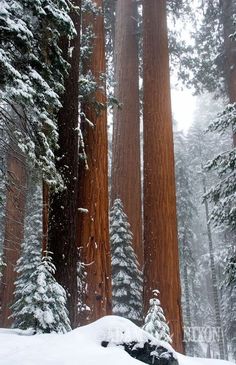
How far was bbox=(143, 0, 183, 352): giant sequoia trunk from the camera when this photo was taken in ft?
28.1

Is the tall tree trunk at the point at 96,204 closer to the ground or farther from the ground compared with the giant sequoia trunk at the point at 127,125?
closer to the ground

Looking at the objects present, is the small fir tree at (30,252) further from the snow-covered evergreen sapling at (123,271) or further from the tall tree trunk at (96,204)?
the tall tree trunk at (96,204)

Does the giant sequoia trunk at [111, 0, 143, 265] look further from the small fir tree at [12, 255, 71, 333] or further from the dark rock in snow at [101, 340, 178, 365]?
the dark rock in snow at [101, 340, 178, 365]

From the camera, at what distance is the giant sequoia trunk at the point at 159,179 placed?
8570 millimetres

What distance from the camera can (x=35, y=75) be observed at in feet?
16.5

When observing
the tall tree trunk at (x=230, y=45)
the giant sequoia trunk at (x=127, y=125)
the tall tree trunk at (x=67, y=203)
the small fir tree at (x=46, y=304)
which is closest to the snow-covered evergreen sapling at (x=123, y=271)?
the giant sequoia trunk at (x=127, y=125)

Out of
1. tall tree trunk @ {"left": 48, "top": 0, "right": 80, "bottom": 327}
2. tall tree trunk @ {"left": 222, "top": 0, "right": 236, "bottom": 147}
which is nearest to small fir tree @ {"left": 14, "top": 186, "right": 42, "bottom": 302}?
tall tree trunk @ {"left": 222, "top": 0, "right": 236, "bottom": 147}

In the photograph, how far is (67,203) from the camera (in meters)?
5.79

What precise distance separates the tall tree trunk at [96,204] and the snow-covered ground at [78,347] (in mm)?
2902

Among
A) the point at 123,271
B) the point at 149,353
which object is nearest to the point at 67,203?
the point at 149,353

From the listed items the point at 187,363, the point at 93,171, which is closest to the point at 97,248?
the point at 93,171

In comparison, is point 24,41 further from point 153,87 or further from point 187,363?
point 153,87

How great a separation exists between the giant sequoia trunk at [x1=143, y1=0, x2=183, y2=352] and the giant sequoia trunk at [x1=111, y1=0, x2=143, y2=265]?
2.40 metres

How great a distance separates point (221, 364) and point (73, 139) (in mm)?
3875
